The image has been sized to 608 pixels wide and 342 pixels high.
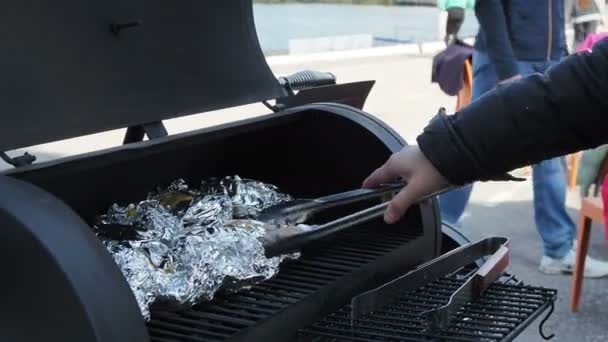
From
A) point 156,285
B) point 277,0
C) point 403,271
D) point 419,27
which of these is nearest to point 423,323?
point 403,271

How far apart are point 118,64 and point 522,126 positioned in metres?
0.79

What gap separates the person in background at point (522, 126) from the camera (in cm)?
104

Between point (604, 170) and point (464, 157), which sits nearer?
point (464, 157)

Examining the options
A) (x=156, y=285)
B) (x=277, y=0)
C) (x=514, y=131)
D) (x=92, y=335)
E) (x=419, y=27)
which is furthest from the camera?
(x=277, y=0)

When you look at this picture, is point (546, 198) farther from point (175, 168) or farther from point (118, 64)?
point (118, 64)

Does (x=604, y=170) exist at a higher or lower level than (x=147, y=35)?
lower

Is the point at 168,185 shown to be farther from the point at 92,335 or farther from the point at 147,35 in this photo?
the point at 92,335

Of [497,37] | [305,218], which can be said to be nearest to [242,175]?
[305,218]

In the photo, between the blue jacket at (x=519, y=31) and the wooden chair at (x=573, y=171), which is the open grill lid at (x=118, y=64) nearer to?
the blue jacket at (x=519, y=31)

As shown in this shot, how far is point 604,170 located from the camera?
3422 millimetres

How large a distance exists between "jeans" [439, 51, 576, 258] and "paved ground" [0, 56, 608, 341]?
0.56ft

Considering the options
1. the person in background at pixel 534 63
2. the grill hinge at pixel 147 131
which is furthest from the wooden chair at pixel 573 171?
the grill hinge at pixel 147 131

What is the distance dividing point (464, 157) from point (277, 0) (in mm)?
18476

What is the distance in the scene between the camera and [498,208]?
15.3ft
